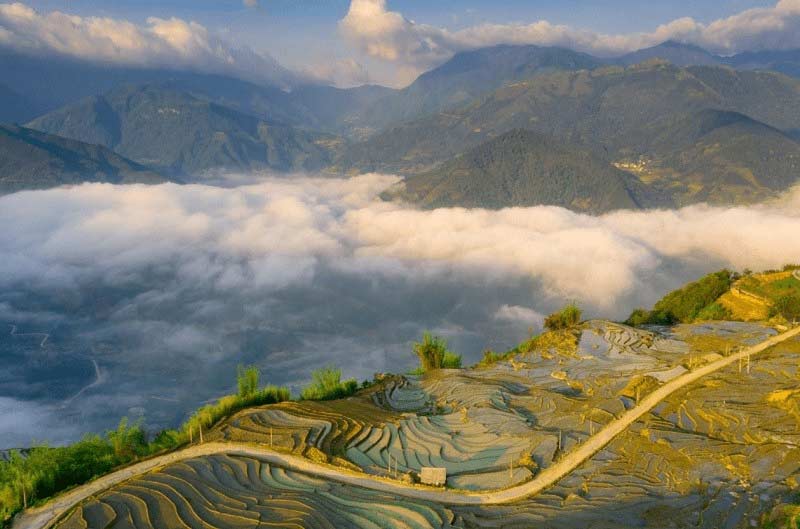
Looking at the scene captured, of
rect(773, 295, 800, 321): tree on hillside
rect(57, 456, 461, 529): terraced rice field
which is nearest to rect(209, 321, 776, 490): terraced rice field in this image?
rect(57, 456, 461, 529): terraced rice field

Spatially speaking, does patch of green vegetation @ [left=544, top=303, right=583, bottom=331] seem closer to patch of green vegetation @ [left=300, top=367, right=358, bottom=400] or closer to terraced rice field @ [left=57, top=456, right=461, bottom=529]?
patch of green vegetation @ [left=300, top=367, right=358, bottom=400]

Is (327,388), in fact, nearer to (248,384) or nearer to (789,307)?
(248,384)

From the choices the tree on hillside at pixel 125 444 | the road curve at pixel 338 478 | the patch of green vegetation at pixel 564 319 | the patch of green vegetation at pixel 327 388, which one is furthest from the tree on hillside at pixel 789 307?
the tree on hillside at pixel 125 444

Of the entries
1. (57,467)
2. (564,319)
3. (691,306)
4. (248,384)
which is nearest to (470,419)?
(248,384)

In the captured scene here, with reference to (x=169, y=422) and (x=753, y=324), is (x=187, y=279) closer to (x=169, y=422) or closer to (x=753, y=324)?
(x=169, y=422)

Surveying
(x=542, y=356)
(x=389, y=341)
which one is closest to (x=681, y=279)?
(x=389, y=341)

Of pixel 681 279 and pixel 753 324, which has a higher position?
pixel 681 279
